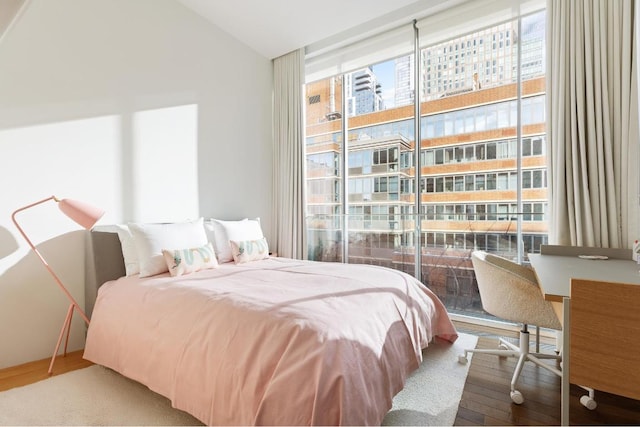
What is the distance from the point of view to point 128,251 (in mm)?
2375

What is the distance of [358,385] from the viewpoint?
125cm

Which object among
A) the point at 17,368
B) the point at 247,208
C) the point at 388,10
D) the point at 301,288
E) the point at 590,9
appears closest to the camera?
the point at 301,288

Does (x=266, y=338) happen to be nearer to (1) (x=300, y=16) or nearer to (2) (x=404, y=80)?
(2) (x=404, y=80)

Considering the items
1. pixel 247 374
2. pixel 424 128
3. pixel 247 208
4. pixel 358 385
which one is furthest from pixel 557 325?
pixel 247 208

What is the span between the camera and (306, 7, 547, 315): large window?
9.20 ft

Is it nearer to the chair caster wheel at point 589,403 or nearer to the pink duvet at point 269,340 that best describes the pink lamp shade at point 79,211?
the pink duvet at point 269,340

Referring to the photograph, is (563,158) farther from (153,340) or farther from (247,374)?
(153,340)

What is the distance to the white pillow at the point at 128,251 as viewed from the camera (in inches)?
92.5

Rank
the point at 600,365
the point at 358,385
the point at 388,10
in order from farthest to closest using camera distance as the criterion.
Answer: the point at 388,10 → the point at 358,385 → the point at 600,365

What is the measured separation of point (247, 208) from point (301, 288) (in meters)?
2.08

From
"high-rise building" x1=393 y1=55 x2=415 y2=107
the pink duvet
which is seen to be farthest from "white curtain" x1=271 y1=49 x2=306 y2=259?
the pink duvet

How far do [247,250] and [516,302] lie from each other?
6.68ft

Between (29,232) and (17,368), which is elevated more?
(29,232)

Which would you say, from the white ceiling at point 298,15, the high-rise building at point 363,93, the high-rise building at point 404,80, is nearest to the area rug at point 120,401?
the high-rise building at point 404,80
